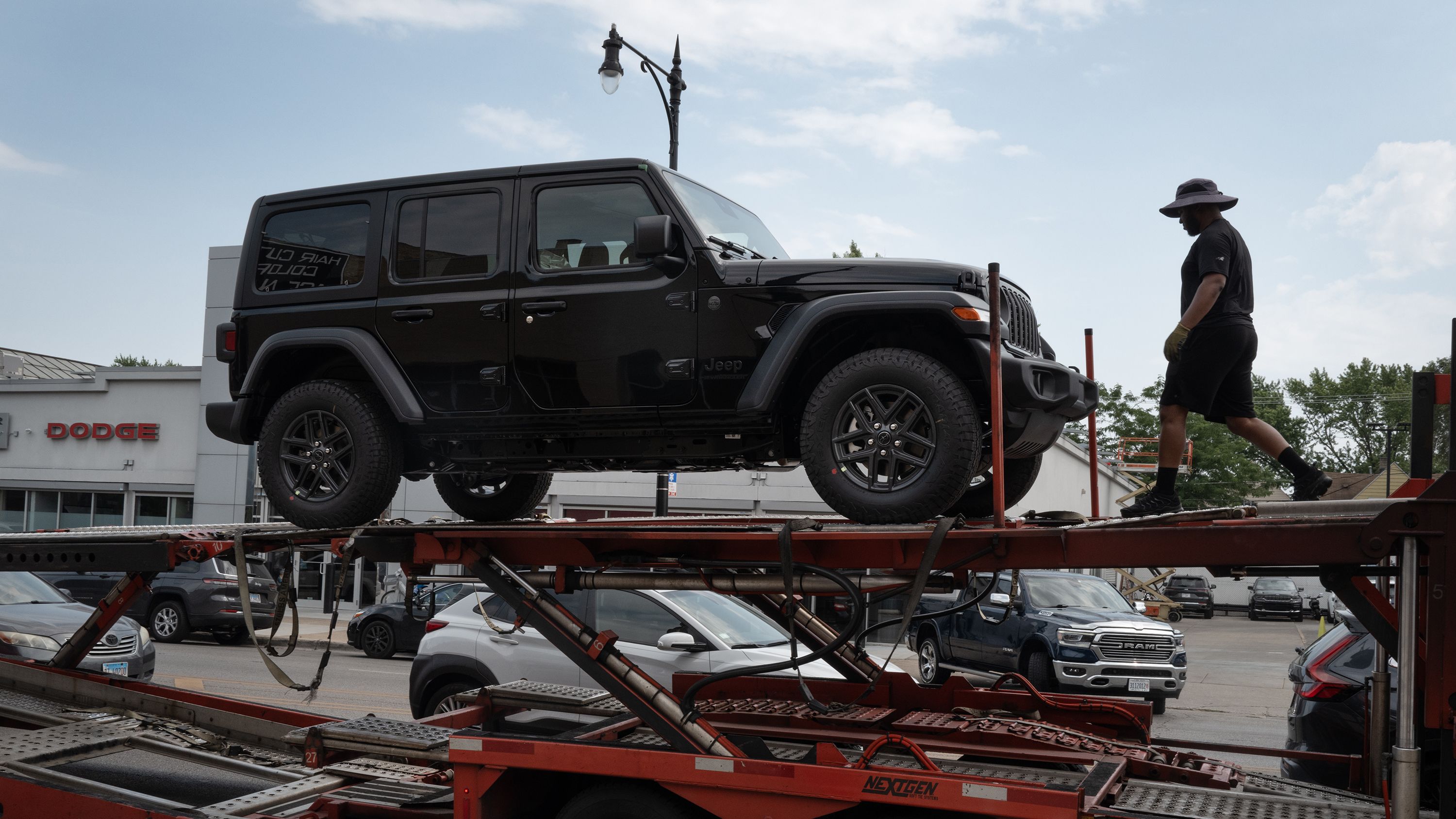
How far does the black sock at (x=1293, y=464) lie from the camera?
497 cm

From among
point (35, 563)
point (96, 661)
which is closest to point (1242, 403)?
point (35, 563)

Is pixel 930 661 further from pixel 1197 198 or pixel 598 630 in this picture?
pixel 1197 198

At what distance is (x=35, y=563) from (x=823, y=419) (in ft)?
13.5

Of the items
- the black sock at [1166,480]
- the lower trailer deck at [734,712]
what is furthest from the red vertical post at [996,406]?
the black sock at [1166,480]

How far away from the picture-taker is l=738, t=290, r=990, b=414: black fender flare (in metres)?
4.84

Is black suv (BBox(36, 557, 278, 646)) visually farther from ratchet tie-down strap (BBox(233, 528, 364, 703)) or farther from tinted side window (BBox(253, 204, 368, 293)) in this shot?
ratchet tie-down strap (BBox(233, 528, 364, 703))

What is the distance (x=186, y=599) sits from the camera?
1748 centimetres

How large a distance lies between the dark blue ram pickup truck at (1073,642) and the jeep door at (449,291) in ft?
24.9

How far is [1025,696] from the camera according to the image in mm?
6148

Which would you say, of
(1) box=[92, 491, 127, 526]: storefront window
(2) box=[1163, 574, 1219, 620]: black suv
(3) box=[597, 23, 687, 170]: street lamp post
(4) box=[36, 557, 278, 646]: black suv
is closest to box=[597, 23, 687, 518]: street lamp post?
(3) box=[597, 23, 687, 170]: street lamp post

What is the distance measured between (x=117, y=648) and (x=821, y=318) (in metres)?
9.21

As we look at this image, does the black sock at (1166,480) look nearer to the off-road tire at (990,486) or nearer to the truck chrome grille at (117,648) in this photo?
the off-road tire at (990,486)

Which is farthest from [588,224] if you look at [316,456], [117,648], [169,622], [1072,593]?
[169,622]

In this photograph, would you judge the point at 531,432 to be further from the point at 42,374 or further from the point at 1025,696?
the point at 42,374
